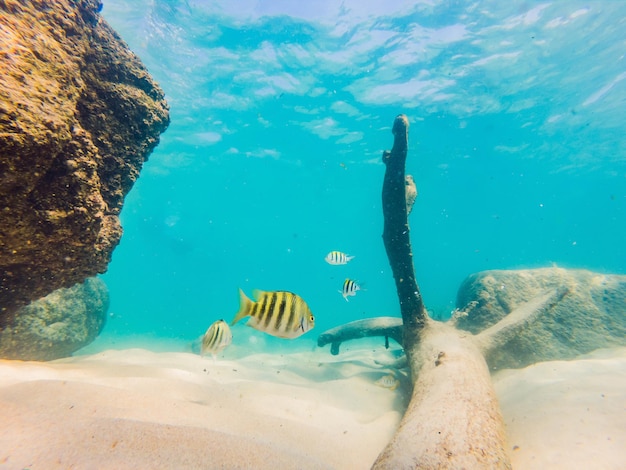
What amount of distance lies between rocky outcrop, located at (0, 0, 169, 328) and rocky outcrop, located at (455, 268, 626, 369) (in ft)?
21.8

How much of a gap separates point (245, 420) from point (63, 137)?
3309 mm

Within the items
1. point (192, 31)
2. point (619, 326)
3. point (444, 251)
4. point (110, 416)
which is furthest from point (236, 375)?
point (444, 251)

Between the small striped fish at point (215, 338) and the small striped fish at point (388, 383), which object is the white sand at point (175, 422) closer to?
the small striped fish at point (388, 383)

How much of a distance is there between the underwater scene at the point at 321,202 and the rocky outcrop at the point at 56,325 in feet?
0.24

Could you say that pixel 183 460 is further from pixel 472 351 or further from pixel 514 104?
pixel 514 104

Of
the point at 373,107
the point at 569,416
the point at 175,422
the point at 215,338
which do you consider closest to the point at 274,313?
the point at 175,422

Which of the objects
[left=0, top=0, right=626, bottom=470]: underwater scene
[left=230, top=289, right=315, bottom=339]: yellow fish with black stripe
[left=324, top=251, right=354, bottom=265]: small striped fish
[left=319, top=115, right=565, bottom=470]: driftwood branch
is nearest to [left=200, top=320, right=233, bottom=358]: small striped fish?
[left=0, top=0, right=626, bottom=470]: underwater scene

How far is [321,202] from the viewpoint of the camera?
157 feet

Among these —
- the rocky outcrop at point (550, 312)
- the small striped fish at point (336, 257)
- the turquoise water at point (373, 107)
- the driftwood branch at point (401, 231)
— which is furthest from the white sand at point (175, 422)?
the turquoise water at point (373, 107)

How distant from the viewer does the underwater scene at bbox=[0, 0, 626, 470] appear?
2.50 meters

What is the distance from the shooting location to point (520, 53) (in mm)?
18250

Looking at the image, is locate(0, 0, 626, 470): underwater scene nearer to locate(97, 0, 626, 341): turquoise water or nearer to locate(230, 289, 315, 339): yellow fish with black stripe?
locate(230, 289, 315, 339): yellow fish with black stripe

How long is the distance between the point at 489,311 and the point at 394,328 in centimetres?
268

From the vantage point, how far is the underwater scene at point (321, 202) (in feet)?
8.21
